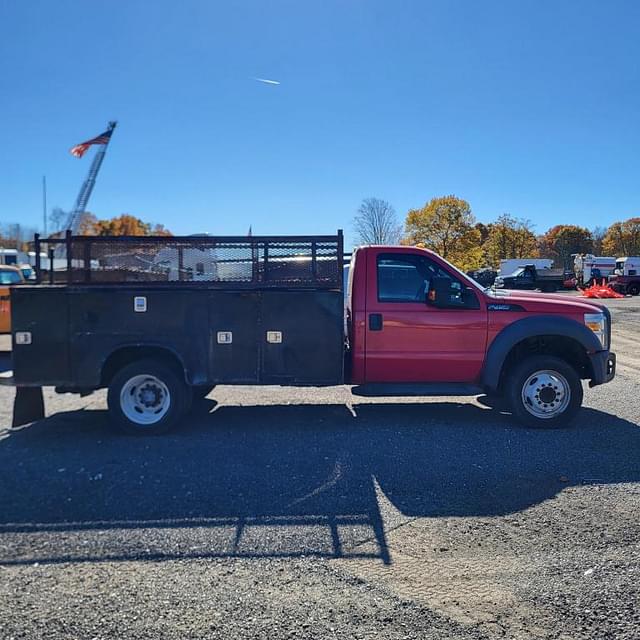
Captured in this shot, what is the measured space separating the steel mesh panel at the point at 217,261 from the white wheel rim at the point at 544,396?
8.35ft

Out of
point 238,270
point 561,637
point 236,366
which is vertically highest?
point 238,270

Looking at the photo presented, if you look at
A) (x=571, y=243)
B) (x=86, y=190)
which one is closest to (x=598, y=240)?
(x=571, y=243)

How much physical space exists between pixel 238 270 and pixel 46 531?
338cm

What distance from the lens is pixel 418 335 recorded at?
6.64m

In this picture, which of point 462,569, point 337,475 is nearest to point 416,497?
point 337,475

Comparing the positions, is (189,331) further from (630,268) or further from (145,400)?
(630,268)

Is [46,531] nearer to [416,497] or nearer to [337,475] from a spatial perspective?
[337,475]

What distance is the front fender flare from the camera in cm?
655

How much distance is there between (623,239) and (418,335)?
92.5m

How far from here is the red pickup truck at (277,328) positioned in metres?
6.36

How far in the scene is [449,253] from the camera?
5784 centimetres

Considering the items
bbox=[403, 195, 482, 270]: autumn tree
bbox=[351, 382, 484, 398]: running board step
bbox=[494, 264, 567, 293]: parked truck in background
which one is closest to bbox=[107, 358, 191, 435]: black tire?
bbox=[351, 382, 484, 398]: running board step

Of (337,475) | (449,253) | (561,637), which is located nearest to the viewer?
(561,637)

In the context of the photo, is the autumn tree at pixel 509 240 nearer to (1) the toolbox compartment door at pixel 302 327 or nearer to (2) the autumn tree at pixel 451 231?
(2) the autumn tree at pixel 451 231
